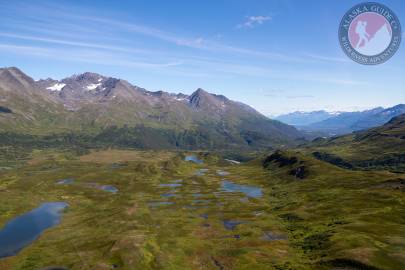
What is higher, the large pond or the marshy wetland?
the marshy wetland

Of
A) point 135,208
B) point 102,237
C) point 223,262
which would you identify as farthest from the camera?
point 135,208

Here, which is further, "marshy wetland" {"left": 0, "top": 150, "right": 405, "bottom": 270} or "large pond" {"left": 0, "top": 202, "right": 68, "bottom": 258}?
"large pond" {"left": 0, "top": 202, "right": 68, "bottom": 258}

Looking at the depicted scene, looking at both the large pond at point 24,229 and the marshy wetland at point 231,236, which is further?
the large pond at point 24,229

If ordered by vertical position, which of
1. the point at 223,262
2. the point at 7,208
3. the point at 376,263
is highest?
the point at 376,263

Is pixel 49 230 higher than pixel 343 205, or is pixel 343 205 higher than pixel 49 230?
pixel 343 205

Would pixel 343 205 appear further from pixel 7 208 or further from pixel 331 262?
pixel 7 208

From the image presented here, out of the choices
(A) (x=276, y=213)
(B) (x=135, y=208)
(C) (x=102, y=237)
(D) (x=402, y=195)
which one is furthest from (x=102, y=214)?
(D) (x=402, y=195)

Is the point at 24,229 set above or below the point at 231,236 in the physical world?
below

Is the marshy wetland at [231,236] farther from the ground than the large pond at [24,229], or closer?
farther from the ground
